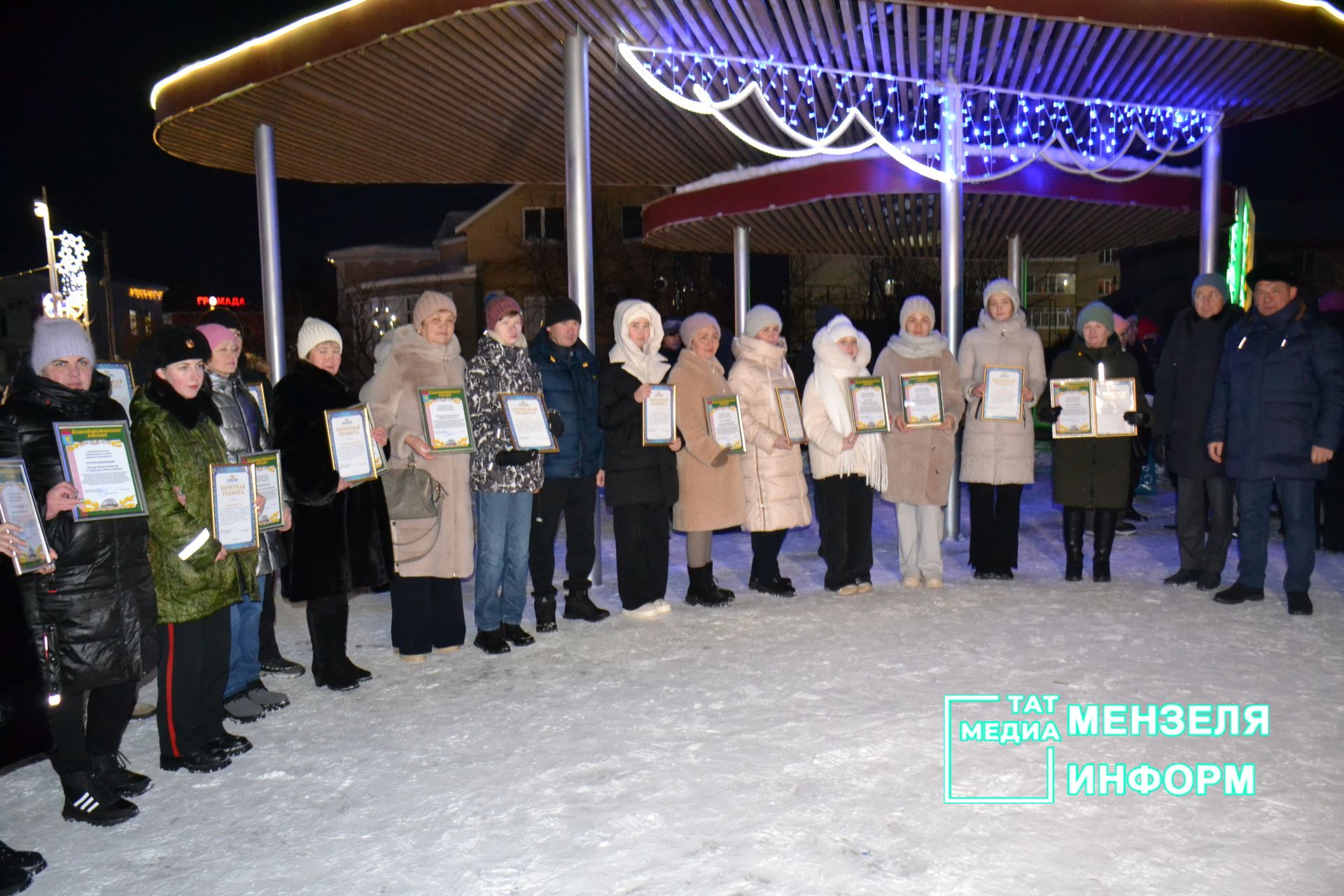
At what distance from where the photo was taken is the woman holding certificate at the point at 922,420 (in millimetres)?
6852

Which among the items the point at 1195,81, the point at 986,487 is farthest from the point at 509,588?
the point at 1195,81

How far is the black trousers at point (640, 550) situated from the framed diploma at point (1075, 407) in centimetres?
285

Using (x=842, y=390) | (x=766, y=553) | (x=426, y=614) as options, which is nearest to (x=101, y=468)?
(x=426, y=614)

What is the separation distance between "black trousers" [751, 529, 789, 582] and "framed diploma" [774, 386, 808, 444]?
685mm

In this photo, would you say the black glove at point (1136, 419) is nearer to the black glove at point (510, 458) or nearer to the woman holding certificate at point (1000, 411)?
the woman holding certificate at point (1000, 411)

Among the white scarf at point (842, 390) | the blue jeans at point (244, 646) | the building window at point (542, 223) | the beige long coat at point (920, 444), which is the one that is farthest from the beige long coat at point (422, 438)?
the building window at point (542, 223)

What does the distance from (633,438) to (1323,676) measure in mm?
3858

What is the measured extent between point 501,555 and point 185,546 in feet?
6.87

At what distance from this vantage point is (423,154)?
10508 millimetres

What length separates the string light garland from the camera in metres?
8.52

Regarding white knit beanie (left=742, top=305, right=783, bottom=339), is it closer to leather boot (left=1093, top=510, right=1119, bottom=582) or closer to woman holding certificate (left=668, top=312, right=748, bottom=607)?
woman holding certificate (left=668, top=312, right=748, bottom=607)

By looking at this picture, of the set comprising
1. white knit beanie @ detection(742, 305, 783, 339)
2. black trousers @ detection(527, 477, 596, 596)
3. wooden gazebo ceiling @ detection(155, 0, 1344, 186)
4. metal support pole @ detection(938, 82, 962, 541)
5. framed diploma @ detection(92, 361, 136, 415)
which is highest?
wooden gazebo ceiling @ detection(155, 0, 1344, 186)

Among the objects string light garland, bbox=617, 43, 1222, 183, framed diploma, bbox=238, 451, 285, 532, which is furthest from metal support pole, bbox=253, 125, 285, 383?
framed diploma, bbox=238, 451, 285, 532

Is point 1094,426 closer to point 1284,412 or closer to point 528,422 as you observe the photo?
point 1284,412
